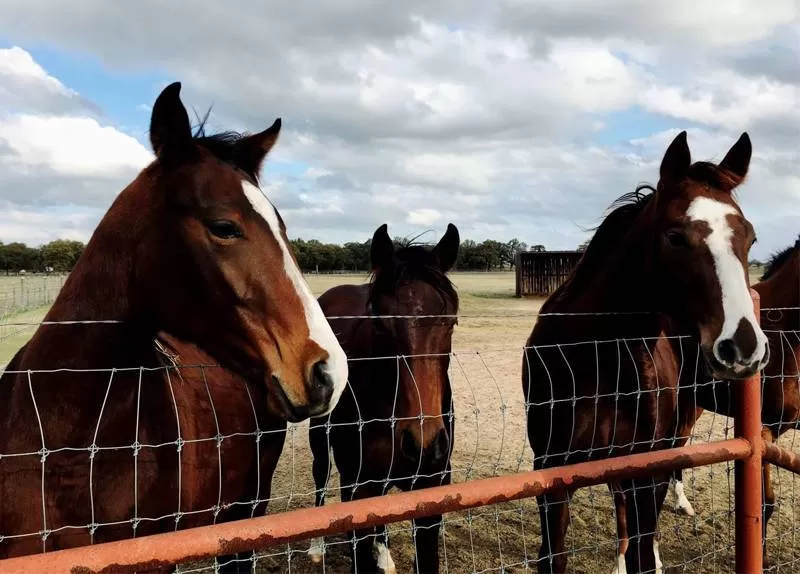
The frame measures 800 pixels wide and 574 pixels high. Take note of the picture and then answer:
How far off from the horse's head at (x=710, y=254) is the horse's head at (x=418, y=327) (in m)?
1.12

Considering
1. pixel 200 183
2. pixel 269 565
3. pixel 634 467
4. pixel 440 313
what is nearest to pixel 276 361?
pixel 200 183

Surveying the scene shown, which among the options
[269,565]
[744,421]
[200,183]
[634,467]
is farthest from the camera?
[269,565]

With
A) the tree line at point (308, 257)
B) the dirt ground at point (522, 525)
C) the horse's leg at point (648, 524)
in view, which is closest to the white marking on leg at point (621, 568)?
the dirt ground at point (522, 525)

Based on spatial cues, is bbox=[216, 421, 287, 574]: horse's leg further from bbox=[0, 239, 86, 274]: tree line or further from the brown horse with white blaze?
bbox=[0, 239, 86, 274]: tree line

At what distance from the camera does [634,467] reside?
7.14 ft

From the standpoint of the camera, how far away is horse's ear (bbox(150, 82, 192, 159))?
1.95m

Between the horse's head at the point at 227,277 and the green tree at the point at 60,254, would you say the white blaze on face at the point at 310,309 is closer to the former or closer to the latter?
the horse's head at the point at 227,277

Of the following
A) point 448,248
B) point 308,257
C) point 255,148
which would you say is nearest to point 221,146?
point 255,148

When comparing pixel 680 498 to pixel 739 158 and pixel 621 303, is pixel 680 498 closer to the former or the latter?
pixel 621 303

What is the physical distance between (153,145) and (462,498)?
1523 millimetres

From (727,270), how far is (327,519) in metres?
1.98

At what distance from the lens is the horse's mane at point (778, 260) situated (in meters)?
5.09

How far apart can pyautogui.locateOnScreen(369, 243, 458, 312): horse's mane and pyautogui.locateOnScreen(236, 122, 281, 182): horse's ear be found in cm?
130

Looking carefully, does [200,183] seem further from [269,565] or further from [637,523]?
[269,565]
